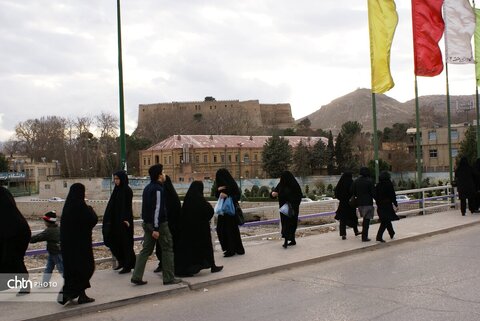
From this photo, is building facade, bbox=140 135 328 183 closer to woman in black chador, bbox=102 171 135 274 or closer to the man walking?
woman in black chador, bbox=102 171 135 274

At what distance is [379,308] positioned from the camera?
6.42 metres

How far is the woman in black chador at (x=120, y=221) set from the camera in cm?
820

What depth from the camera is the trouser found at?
25.1 feet

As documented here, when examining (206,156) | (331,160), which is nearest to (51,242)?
(331,160)

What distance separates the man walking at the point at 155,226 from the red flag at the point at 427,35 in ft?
44.4

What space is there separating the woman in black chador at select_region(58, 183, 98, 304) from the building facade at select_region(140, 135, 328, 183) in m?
70.1

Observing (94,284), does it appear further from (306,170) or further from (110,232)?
(306,170)

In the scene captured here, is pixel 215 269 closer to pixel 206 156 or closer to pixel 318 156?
pixel 318 156

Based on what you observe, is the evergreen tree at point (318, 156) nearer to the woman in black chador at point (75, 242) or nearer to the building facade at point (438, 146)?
the building facade at point (438, 146)

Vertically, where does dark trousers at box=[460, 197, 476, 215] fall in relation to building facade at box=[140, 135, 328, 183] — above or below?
below

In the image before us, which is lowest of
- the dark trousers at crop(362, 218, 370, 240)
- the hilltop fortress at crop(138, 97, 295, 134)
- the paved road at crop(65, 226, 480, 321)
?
the paved road at crop(65, 226, 480, 321)

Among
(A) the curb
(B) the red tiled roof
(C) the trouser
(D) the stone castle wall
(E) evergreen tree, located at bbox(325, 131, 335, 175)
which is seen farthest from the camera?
(D) the stone castle wall

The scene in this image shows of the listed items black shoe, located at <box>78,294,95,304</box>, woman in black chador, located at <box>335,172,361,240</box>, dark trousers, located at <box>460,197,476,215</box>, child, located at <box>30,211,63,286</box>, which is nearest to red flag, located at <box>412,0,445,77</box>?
dark trousers, located at <box>460,197,476,215</box>

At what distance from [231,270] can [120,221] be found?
204cm
